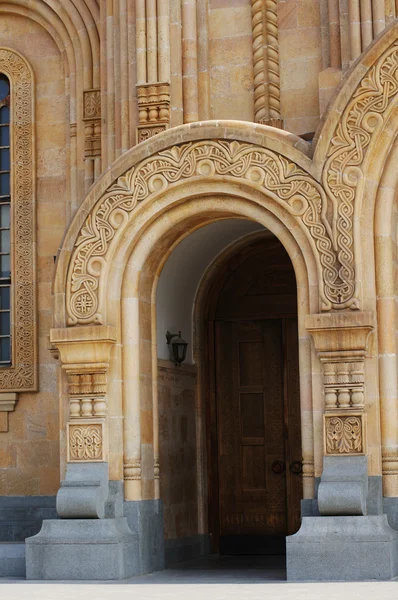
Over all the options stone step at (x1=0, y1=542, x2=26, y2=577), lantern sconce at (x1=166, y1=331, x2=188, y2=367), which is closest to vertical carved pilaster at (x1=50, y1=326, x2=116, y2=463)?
stone step at (x1=0, y1=542, x2=26, y2=577)

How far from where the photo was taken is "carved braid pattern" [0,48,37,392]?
16.3m

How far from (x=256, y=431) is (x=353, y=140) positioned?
17.6 feet

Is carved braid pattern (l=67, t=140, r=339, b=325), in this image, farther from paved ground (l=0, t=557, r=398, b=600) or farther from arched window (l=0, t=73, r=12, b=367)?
arched window (l=0, t=73, r=12, b=367)

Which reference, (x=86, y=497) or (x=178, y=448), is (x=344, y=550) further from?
(x=178, y=448)

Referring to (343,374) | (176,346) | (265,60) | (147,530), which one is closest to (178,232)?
(176,346)

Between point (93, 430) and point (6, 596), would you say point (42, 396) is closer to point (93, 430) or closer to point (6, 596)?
point (93, 430)

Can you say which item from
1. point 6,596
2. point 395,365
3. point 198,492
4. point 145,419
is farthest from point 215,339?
point 6,596

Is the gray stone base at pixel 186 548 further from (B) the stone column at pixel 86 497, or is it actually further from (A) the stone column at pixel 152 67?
(A) the stone column at pixel 152 67

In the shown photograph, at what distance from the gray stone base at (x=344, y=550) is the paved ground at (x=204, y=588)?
25 centimetres

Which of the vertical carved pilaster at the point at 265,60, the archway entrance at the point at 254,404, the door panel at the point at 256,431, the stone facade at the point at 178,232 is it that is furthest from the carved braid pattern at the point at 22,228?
the vertical carved pilaster at the point at 265,60

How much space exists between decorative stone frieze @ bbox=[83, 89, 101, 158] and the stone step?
5.29 meters

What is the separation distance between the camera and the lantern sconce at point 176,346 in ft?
49.9

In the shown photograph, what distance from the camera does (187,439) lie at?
15781mm

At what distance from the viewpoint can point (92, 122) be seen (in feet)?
52.7
